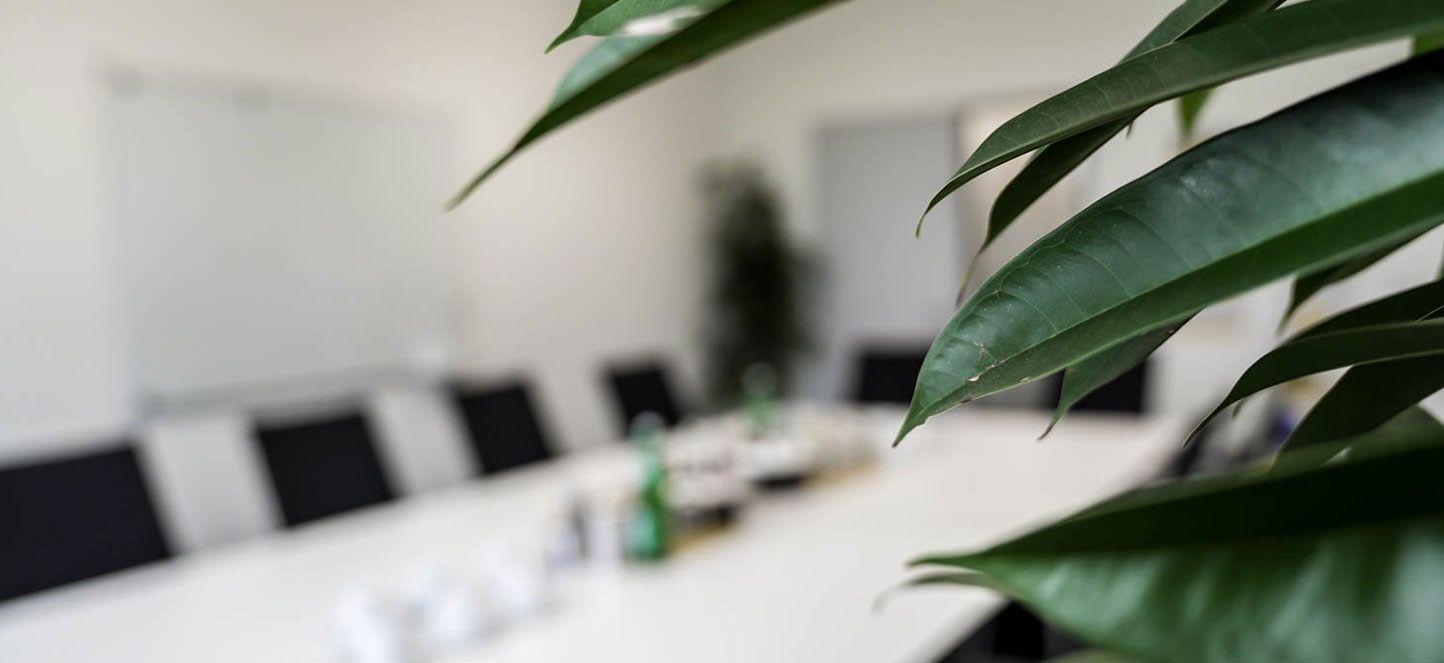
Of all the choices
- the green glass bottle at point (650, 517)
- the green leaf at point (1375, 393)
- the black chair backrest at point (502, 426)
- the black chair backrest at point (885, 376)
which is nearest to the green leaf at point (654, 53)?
the green leaf at point (1375, 393)

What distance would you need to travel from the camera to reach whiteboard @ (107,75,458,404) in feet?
11.9

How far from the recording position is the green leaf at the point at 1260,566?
17cm

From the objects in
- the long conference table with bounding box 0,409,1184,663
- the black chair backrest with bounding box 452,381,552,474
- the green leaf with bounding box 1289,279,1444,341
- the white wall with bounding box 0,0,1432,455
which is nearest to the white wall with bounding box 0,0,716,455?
the white wall with bounding box 0,0,1432,455

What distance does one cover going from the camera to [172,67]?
12.0ft

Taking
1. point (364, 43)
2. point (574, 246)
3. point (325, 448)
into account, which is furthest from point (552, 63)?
point (325, 448)

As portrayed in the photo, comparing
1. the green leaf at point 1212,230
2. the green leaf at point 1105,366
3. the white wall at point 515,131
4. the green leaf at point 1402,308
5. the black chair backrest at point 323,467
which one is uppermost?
the white wall at point 515,131

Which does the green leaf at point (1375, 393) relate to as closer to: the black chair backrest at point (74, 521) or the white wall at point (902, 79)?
the black chair backrest at point (74, 521)

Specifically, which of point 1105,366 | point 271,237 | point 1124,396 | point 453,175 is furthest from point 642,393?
point 1105,366

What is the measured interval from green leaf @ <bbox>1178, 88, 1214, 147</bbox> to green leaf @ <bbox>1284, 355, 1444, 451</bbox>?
6.0 inches

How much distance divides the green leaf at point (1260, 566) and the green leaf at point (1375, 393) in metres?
0.18

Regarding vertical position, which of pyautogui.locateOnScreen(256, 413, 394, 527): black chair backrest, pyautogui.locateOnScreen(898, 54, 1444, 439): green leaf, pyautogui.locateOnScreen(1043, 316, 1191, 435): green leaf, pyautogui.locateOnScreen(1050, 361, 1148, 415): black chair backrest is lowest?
pyautogui.locateOnScreen(1050, 361, 1148, 415): black chair backrest

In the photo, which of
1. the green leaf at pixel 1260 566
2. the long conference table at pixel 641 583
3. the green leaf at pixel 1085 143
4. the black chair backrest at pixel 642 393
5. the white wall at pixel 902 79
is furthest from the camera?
the white wall at pixel 902 79

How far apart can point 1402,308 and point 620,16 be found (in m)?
0.29

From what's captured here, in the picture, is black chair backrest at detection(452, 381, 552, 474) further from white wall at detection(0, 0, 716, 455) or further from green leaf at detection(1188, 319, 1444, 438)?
green leaf at detection(1188, 319, 1444, 438)
